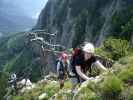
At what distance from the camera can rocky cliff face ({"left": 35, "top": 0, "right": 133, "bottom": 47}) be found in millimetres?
106650

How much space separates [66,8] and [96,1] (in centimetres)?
3797

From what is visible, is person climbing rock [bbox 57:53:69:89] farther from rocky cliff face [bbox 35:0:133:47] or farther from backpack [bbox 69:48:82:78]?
rocky cliff face [bbox 35:0:133:47]

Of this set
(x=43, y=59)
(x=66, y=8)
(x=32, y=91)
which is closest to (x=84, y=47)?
(x=32, y=91)

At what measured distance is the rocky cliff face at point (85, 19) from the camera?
106650mm

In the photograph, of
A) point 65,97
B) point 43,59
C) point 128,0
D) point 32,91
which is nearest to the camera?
point 65,97

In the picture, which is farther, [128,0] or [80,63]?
[128,0]

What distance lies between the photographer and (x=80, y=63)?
43.7 feet

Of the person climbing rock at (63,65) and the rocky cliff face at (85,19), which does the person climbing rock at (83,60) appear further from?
the rocky cliff face at (85,19)

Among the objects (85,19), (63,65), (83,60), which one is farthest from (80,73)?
(85,19)

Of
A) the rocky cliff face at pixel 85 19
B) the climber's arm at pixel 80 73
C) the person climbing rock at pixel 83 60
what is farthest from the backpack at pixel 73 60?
the rocky cliff face at pixel 85 19

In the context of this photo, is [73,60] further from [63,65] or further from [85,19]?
[85,19]

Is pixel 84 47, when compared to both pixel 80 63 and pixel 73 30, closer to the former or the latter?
pixel 80 63

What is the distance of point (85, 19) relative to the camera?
13900 centimetres

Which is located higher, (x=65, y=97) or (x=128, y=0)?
(x=128, y=0)
